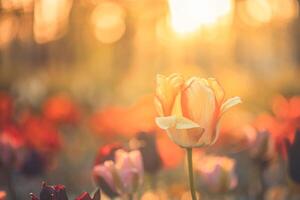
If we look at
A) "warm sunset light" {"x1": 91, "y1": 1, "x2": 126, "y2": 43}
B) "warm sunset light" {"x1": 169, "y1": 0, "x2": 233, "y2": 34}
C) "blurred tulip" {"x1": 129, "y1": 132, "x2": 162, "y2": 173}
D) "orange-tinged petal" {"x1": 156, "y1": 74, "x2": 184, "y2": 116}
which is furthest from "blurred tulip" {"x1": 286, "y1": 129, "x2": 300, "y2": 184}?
"warm sunset light" {"x1": 91, "y1": 1, "x2": 126, "y2": 43}

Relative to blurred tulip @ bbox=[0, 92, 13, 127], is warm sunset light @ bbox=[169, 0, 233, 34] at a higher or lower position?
higher

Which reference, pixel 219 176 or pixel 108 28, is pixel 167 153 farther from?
pixel 108 28

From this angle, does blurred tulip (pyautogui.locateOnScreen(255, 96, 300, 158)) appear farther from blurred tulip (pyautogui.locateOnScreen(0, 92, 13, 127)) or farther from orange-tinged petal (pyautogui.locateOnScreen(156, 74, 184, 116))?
blurred tulip (pyautogui.locateOnScreen(0, 92, 13, 127))

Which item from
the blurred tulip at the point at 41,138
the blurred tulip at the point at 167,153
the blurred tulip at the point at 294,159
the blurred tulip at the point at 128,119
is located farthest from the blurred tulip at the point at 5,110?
the blurred tulip at the point at 294,159

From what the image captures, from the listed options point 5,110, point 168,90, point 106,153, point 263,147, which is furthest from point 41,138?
point 168,90

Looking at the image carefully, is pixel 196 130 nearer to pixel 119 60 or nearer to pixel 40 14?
pixel 40 14
